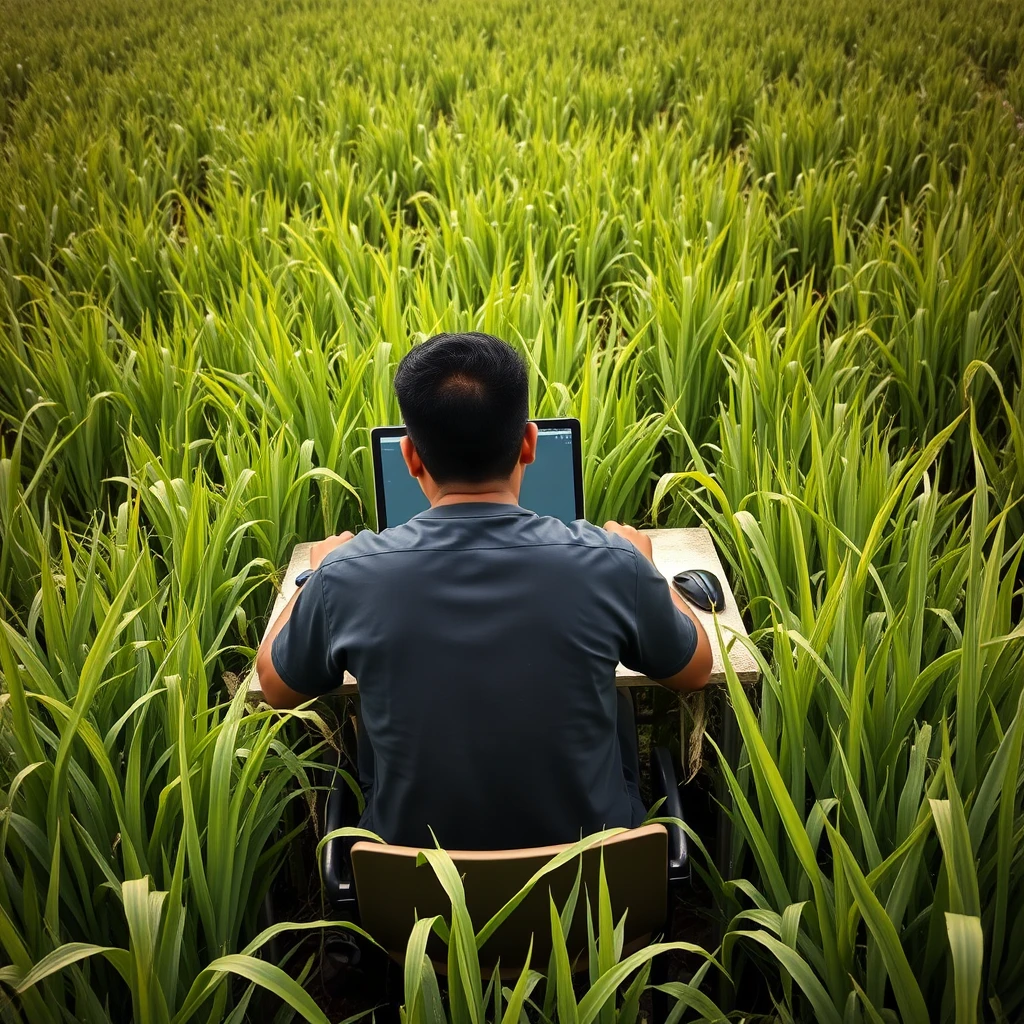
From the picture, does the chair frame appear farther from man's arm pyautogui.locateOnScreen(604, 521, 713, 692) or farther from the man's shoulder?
the man's shoulder

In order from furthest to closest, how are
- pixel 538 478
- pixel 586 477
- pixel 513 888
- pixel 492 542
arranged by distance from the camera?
1. pixel 586 477
2. pixel 538 478
3. pixel 492 542
4. pixel 513 888

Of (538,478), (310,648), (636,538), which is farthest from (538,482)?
(310,648)

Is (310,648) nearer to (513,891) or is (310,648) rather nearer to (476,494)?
(476,494)

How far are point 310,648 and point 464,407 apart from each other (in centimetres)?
36

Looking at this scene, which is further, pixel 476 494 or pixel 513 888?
pixel 476 494

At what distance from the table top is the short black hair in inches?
14.0

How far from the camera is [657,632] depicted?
3.60 feet

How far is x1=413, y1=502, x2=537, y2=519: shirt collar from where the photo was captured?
3.50 ft

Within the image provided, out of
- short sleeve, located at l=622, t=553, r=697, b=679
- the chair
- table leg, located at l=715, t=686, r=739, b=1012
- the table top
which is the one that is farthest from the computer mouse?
the chair

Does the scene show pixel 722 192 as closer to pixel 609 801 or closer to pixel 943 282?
pixel 943 282

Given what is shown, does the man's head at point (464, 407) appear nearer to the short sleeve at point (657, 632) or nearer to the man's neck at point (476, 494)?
the man's neck at point (476, 494)

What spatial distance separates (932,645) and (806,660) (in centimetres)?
30

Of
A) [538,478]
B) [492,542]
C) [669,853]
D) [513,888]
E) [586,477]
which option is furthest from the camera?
[586,477]

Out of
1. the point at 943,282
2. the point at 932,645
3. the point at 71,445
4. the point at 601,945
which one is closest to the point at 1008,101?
the point at 943,282
